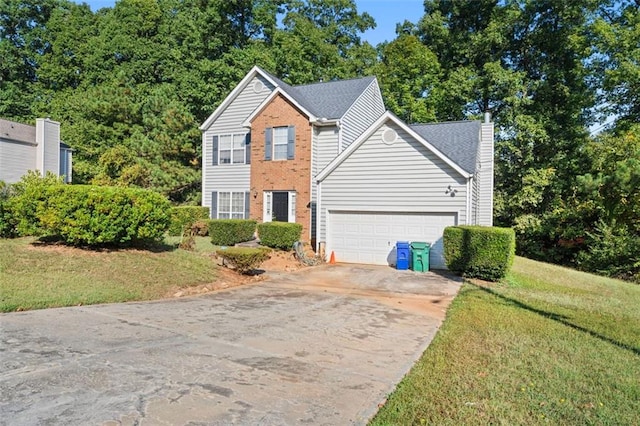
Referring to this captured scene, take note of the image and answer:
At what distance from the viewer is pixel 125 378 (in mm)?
4270

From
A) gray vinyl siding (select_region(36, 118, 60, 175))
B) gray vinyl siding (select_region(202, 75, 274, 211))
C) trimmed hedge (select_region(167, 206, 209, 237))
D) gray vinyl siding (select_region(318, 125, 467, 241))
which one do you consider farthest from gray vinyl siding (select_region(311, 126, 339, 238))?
gray vinyl siding (select_region(36, 118, 60, 175))

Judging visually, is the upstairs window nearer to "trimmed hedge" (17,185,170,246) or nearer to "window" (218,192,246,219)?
"window" (218,192,246,219)

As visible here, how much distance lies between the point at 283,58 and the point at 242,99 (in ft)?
40.9

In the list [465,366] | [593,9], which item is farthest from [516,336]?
[593,9]

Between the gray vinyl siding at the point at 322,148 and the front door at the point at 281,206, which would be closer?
the gray vinyl siding at the point at 322,148

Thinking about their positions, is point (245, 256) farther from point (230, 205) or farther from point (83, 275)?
point (230, 205)

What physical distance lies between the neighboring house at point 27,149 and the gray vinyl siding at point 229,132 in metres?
8.67

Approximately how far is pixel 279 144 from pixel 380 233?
708 centimetres

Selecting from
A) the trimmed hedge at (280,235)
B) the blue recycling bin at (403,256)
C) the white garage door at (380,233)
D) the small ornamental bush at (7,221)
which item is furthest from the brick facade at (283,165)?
the small ornamental bush at (7,221)

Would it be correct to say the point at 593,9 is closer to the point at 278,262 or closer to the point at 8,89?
the point at 278,262

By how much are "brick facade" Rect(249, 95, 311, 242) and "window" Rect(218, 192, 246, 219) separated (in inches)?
42.0

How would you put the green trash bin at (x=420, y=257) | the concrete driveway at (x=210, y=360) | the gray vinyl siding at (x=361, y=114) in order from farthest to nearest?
the gray vinyl siding at (x=361, y=114) < the green trash bin at (x=420, y=257) < the concrete driveway at (x=210, y=360)

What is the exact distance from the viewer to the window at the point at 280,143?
19.2 m

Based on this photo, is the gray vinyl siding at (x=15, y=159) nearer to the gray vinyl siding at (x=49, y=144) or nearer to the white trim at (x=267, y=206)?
the gray vinyl siding at (x=49, y=144)
